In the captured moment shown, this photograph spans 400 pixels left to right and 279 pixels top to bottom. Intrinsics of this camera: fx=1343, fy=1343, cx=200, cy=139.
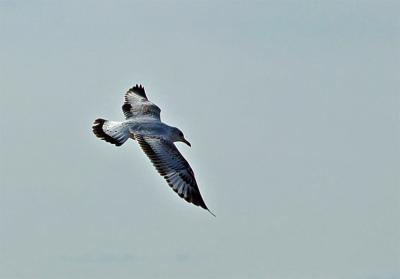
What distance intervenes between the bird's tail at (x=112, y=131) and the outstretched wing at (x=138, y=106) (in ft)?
4.37

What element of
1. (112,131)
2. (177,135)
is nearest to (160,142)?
(177,135)

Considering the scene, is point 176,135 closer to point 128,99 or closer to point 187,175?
point 187,175

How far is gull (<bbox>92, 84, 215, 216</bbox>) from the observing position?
25469 mm

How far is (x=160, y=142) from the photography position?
26.0m

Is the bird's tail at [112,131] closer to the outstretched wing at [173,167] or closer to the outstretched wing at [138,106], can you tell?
the outstretched wing at [173,167]

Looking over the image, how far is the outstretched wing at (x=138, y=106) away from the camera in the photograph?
28359mm

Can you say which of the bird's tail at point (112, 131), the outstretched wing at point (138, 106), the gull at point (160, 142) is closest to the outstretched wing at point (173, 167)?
the gull at point (160, 142)

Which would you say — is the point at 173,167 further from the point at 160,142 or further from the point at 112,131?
the point at 112,131

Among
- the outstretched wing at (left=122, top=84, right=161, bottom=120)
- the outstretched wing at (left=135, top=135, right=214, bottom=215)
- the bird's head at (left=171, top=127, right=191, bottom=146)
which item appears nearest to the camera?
the outstretched wing at (left=135, top=135, right=214, bottom=215)

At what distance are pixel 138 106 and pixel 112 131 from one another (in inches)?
106

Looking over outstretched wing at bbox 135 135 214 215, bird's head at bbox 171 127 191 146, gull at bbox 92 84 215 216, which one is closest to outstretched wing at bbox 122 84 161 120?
gull at bbox 92 84 215 216

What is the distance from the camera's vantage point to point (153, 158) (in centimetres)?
2558

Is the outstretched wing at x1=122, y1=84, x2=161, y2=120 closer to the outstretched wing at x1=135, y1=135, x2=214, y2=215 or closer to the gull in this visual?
the gull

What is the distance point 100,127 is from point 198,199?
279cm
